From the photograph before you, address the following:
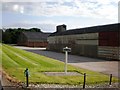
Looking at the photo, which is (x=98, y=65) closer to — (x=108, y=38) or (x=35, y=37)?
(x=108, y=38)

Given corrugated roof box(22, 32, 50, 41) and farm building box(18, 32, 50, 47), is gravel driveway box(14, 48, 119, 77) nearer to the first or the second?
farm building box(18, 32, 50, 47)

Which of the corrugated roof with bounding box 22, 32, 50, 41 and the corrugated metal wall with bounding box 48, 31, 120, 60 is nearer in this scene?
the corrugated metal wall with bounding box 48, 31, 120, 60

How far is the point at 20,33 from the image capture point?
91.1 meters

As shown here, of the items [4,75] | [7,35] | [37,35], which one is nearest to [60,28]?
[37,35]

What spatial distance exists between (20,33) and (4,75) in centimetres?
7713

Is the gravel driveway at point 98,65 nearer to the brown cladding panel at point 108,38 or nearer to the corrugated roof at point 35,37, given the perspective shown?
the brown cladding panel at point 108,38

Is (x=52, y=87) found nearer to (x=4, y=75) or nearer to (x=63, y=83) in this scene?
(x=63, y=83)

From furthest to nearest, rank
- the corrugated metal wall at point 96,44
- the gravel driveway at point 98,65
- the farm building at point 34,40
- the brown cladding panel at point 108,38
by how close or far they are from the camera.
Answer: the farm building at point 34,40
the corrugated metal wall at point 96,44
the brown cladding panel at point 108,38
the gravel driveway at point 98,65

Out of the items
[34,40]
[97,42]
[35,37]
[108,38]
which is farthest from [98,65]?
[35,37]

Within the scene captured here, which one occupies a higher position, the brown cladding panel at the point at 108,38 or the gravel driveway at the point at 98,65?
the brown cladding panel at the point at 108,38

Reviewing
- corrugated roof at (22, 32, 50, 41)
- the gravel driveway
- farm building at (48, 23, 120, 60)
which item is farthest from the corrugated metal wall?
corrugated roof at (22, 32, 50, 41)

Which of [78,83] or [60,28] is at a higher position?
[60,28]

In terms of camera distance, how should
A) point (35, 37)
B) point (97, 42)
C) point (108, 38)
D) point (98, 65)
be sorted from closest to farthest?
point (98, 65)
point (108, 38)
point (97, 42)
point (35, 37)

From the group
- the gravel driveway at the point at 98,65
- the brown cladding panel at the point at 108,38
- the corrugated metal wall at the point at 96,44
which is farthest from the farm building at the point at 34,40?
the gravel driveway at the point at 98,65
